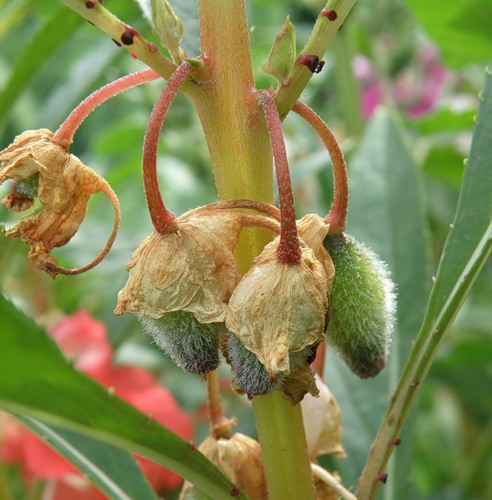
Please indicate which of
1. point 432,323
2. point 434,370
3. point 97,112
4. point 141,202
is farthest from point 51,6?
point 432,323

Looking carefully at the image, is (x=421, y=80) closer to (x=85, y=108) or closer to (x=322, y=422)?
(x=322, y=422)

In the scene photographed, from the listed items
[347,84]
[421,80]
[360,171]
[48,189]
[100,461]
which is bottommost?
[100,461]

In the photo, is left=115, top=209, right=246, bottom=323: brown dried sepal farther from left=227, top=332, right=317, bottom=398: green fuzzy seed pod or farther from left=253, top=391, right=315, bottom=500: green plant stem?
left=253, top=391, right=315, bottom=500: green plant stem

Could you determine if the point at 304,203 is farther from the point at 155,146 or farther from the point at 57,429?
the point at 155,146

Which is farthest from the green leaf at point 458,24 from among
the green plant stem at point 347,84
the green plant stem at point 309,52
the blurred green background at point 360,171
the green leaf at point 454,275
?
the green plant stem at point 309,52

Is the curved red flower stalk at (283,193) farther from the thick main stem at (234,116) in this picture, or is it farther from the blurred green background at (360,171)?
the blurred green background at (360,171)

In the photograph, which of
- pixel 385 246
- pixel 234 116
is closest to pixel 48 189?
pixel 234 116
